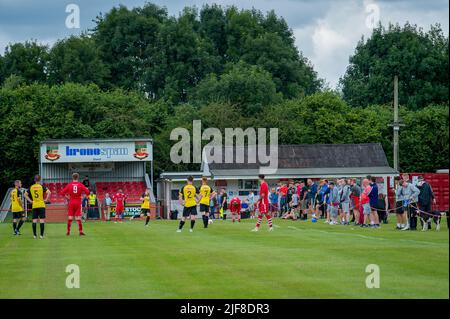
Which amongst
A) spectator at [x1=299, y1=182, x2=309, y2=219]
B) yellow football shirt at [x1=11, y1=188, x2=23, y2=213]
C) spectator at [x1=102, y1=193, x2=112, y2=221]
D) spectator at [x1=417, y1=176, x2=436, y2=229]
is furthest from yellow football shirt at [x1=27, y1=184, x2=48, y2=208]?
spectator at [x1=102, y1=193, x2=112, y2=221]

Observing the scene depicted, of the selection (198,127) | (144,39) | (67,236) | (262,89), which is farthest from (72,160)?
(144,39)

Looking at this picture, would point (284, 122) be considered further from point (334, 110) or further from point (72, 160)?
point (72, 160)

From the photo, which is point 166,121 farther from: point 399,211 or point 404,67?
point 399,211

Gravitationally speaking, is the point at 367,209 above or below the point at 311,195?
below

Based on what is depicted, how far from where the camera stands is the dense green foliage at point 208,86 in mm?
79188

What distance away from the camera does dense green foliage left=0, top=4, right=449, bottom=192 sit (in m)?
79.2

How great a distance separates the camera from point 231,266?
68.1 feet

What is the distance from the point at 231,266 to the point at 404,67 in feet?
245

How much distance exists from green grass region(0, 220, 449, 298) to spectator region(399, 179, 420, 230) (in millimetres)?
5254

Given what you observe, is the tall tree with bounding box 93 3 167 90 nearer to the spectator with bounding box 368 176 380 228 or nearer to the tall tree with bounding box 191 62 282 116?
the tall tree with bounding box 191 62 282 116

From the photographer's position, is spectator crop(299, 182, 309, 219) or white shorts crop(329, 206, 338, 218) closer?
white shorts crop(329, 206, 338, 218)

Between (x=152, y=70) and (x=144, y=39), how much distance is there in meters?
4.39

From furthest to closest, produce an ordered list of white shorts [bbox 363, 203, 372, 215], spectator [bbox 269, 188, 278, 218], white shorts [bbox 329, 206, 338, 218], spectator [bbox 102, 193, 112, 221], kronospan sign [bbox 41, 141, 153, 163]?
kronospan sign [bbox 41, 141, 153, 163] < spectator [bbox 102, 193, 112, 221] < spectator [bbox 269, 188, 278, 218] < white shorts [bbox 329, 206, 338, 218] < white shorts [bbox 363, 203, 372, 215]

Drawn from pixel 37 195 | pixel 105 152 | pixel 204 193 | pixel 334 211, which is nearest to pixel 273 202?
pixel 105 152
